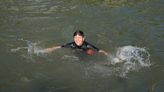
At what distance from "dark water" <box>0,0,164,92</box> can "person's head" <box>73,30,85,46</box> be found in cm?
67

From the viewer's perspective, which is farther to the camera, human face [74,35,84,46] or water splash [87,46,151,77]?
human face [74,35,84,46]

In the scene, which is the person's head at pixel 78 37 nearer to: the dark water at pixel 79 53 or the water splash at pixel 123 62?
the dark water at pixel 79 53

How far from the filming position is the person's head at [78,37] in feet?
36.9

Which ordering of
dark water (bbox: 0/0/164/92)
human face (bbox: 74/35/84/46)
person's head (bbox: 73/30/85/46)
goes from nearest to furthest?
1. dark water (bbox: 0/0/164/92)
2. person's head (bbox: 73/30/85/46)
3. human face (bbox: 74/35/84/46)

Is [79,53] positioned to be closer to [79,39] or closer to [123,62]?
[79,39]

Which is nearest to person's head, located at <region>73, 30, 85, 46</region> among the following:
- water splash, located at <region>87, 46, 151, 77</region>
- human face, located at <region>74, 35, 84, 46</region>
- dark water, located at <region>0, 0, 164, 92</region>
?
human face, located at <region>74, 35, 84, 46</region>

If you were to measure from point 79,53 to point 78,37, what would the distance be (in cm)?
96

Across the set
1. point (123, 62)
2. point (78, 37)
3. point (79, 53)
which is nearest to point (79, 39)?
point (78, 37)

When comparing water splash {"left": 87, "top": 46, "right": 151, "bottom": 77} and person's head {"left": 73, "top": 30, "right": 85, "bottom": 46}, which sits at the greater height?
person's head {"left": 73, "top": 30, "right": 85, "bottom": 46}

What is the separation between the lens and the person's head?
1126 centimetres

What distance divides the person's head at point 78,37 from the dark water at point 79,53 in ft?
2.20

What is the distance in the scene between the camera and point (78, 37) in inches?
450

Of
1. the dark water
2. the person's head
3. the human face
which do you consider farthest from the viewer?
the human face

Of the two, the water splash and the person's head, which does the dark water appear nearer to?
the water splash
